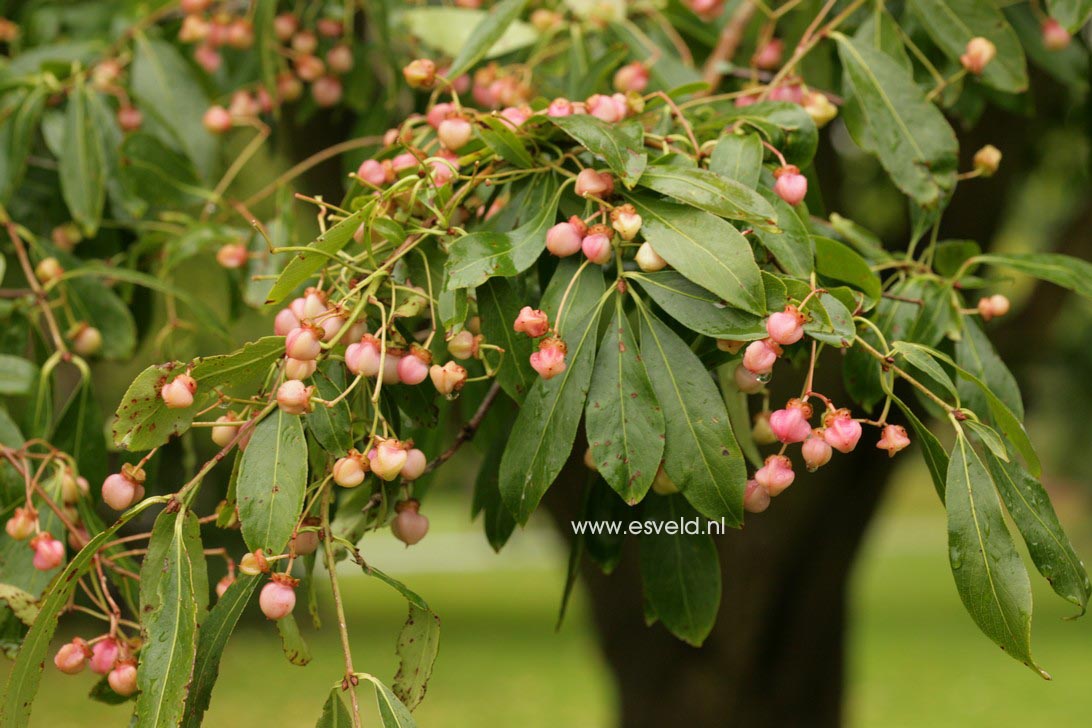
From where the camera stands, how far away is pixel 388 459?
2.60 feet

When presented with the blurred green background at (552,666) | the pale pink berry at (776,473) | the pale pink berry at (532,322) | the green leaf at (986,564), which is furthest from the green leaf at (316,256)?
the blurred green background at (552,666)

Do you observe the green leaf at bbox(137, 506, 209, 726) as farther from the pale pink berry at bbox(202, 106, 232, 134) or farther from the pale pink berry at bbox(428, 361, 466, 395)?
the pale pink berry at bbox(202, 106, 232, 134)

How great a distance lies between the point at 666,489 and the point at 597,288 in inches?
8.6

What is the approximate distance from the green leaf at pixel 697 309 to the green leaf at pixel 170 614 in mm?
378

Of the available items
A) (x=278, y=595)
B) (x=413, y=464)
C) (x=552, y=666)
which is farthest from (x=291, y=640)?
(x=552, y=666)

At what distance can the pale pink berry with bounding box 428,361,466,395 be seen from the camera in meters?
0.82

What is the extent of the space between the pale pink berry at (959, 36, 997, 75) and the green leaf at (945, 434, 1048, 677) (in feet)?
1.86

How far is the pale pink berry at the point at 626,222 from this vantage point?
83 centimetres

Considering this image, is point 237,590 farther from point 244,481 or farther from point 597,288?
point 597,288

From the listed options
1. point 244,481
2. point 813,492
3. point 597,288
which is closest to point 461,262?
point 597,288

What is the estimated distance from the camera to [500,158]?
3.10 feet

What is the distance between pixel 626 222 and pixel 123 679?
0.54 meters

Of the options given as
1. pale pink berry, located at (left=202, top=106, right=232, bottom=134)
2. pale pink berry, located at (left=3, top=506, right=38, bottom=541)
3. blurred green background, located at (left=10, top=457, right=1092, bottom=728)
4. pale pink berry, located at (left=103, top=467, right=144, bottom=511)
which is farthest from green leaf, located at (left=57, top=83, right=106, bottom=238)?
blurred green background, located at (left=10, top=457, right=1092, bottom=728)

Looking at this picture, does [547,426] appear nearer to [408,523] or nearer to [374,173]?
[408,523]
